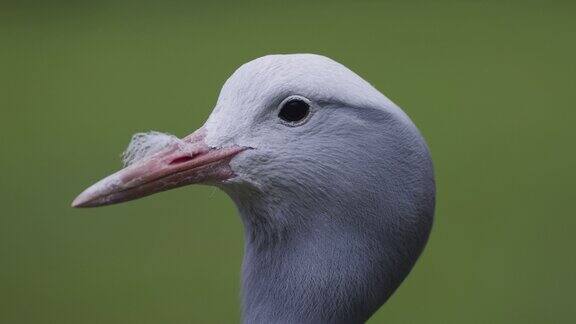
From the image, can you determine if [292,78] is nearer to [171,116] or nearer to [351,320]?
[351,320]

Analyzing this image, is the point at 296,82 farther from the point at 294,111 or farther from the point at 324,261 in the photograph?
the point at 324,261

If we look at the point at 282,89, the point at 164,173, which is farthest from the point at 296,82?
the point at 164,173

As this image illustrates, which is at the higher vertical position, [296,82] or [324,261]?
[296,82]

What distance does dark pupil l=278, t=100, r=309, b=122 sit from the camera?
8.90 ft

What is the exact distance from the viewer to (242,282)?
2.97 metres

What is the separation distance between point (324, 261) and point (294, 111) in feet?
1.27

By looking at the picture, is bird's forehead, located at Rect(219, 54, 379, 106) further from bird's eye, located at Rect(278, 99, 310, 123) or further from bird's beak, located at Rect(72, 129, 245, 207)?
bird's beak, located at Rect(72, 129, 245, 207)

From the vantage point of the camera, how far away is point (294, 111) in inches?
107

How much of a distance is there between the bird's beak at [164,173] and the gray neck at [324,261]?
0.17m

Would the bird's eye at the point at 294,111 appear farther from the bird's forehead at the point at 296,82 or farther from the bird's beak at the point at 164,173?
the bird's beak at the point at 164,173

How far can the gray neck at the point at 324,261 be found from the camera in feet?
9.12

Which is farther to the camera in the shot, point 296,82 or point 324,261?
point 324,261

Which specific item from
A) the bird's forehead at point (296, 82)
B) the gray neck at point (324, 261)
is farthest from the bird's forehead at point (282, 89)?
the gray neck at point (324, 261)

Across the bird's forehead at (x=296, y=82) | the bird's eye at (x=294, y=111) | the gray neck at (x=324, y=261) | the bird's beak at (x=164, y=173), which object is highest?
the bird's forehead at (x=296, y=82)
